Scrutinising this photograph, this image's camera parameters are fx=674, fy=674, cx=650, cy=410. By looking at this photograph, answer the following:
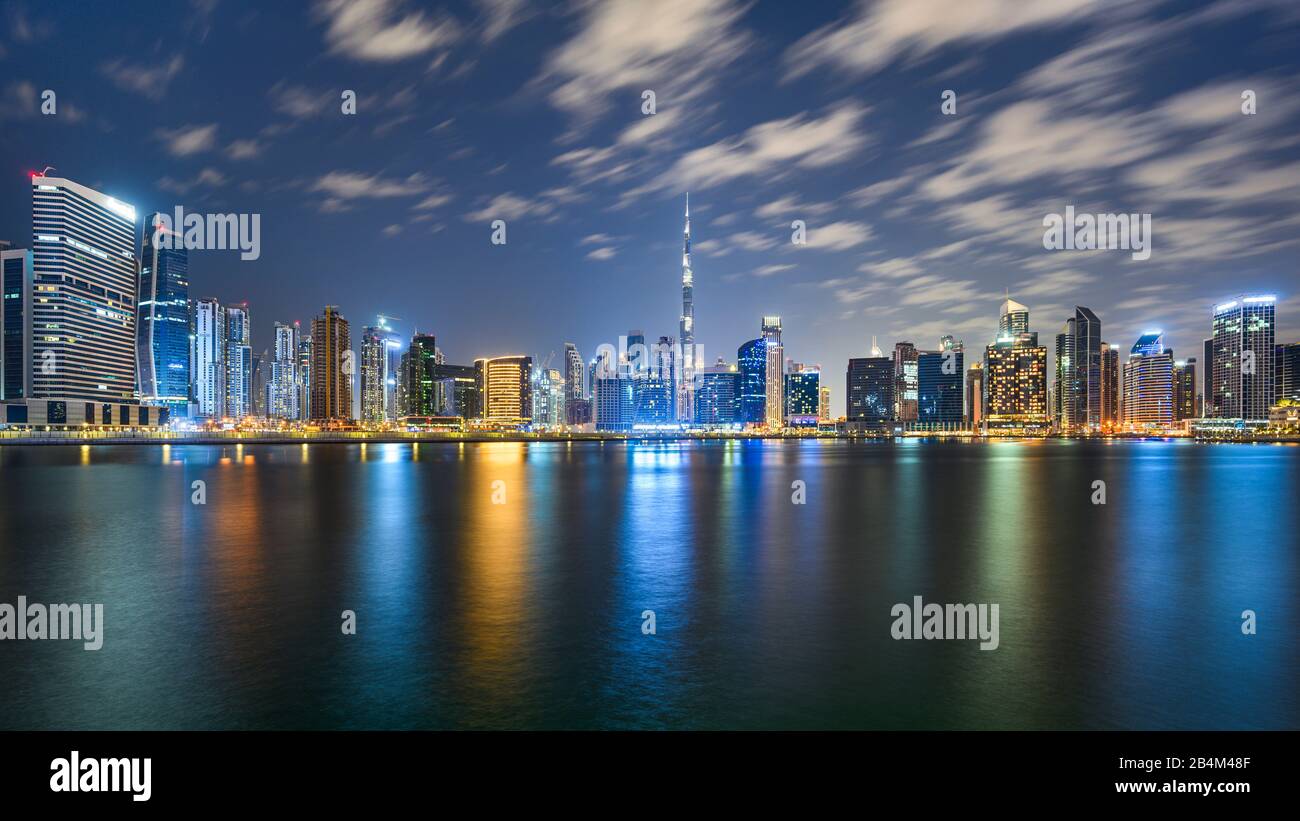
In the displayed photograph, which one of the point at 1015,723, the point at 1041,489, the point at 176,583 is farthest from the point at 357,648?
the point at 1041,489

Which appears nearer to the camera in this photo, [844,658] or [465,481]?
[844,658]

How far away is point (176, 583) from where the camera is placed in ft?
89.7

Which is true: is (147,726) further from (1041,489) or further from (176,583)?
(1041,489)

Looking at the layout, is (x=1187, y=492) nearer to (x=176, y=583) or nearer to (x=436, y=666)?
(x=436, y=666)

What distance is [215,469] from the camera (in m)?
99.2

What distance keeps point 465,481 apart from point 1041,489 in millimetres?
62897

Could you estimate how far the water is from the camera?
604 inches

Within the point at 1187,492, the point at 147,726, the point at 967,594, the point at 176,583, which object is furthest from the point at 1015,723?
the point at 1187,492

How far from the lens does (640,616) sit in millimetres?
22688

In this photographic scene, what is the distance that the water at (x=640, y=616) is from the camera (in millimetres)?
15352

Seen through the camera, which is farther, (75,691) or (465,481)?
(465,481)
